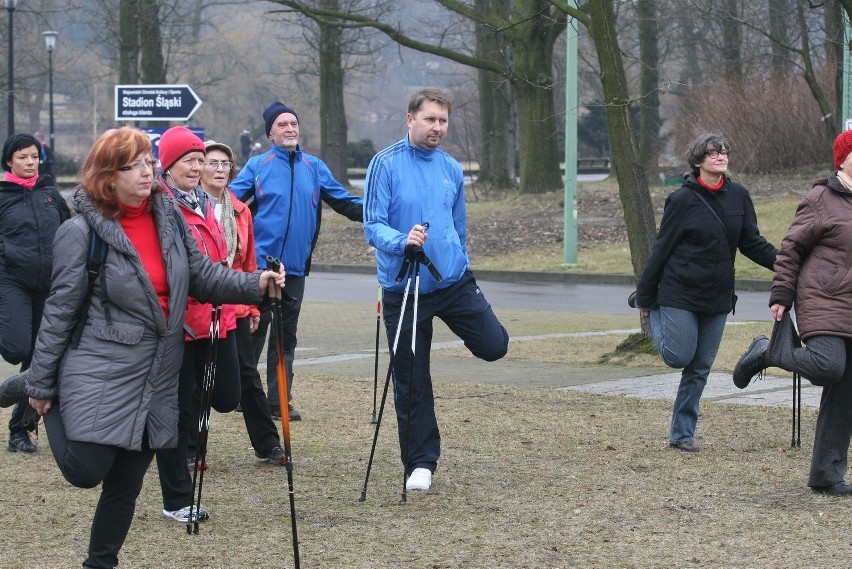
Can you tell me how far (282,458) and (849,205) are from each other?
11.2ft

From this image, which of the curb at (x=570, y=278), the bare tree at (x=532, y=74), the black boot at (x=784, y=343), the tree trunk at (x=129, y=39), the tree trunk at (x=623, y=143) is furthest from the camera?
the tree trunk at (x=129, y=39)

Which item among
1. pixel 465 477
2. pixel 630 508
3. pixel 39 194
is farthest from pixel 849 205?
pixel 39 194

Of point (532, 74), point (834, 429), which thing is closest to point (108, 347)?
point (834, 429)

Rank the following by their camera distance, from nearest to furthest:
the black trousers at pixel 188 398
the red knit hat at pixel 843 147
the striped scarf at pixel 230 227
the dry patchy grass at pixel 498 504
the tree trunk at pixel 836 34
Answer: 1. the dry patchy grass at pixel 498 504
2. the black trousers at pixel 188 398
3. the red knit hat at pixel 843 147
4. the striped scarf at pixel 230 227
5. the tree trunk at pixel 836 34

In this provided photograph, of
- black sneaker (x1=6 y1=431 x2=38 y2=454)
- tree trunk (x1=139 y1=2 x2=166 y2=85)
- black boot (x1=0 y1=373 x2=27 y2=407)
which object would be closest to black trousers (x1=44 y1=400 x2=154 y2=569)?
black boot (x1=0 y1=373 x2=27 y2=407)

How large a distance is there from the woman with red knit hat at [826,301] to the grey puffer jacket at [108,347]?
321cm

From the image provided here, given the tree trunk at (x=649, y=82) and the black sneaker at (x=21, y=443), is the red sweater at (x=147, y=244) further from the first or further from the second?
the tree trunk at (x=649, y=82)

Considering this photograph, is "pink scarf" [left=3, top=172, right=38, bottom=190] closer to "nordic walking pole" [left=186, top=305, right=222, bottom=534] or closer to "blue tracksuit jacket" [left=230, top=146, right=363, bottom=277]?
"blue tracksuit jacket" [left=230, top=146, right=363, bottom=277]

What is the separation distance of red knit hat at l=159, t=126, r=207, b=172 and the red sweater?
163 centimetres

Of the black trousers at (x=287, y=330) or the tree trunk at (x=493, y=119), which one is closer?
the black trousers at (x=287, y=330)

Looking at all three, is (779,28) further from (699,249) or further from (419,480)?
(419,480)

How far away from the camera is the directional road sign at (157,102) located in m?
20.3

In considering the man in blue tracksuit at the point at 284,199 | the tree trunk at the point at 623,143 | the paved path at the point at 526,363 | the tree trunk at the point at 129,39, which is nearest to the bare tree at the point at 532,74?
the paved path at the point at 526,363

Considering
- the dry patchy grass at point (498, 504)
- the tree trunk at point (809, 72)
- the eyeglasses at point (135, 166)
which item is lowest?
the dry patchy grass at point (498, 504)
